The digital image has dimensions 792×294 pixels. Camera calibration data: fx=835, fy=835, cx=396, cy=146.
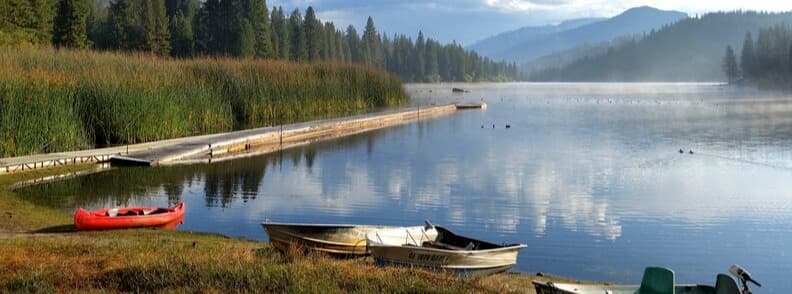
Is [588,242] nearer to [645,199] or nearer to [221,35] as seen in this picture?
[645,199]

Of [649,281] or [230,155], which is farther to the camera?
[230,155]

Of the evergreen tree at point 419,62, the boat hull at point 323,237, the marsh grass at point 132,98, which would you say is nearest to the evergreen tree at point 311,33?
the marsh grass at point 132,98

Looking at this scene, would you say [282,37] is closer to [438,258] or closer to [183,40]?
[183,40]

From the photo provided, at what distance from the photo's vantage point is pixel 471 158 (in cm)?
2962

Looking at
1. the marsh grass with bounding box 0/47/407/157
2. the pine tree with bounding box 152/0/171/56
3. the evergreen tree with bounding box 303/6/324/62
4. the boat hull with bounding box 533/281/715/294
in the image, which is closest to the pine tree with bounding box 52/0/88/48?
the pine tree with bounding box 152/0/171/56

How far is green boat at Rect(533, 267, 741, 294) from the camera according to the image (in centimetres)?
869

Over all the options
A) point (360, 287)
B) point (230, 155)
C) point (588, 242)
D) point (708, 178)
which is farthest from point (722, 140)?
point (360, 287)

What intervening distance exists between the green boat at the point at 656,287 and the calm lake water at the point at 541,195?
3.32 metres

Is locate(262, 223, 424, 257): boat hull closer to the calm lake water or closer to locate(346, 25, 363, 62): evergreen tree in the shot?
the calm lake water

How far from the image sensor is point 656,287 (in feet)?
28.9

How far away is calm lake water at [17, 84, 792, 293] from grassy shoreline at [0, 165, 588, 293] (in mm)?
3662

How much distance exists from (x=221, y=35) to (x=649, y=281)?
272ft

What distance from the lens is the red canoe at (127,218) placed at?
14289 millimetres

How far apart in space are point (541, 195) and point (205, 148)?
1197cm
